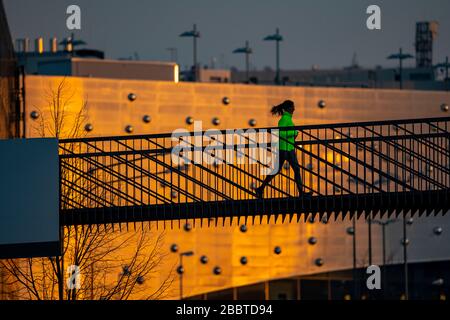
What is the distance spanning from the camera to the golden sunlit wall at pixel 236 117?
282 feet

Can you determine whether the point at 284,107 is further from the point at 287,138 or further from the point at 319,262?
the point at 319,262

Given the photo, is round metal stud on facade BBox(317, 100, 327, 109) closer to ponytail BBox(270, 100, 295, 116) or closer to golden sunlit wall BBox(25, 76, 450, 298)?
golden sunlit wall BBox(25, 76, 450, 298)

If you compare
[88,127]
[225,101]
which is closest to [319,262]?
[225,101]

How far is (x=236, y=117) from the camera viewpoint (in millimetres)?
91812

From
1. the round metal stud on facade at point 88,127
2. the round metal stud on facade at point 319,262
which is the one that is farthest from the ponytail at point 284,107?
the round metal stud on facade at point 319,262

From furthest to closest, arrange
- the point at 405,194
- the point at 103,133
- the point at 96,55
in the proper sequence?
the point at 96,55 < the point at 103,133 < the point at 405,194

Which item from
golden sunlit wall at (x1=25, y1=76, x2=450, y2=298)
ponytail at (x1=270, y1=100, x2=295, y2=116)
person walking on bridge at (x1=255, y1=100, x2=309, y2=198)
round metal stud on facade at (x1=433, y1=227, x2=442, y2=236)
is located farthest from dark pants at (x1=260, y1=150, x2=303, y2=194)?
round metal stud on facade at (x1=433, y1=227, x2=442, y2=236)

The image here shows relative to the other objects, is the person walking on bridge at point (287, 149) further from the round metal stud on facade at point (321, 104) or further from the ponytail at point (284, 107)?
the round metal stud on facade at point (321, 104)
